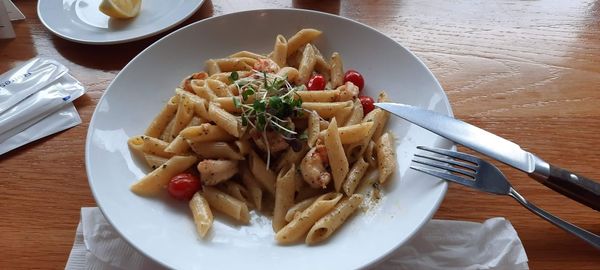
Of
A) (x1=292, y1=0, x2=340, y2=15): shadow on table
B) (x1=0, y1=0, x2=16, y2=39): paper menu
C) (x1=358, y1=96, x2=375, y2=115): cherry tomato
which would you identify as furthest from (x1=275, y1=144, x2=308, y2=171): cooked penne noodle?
(x1=0, y1=0, x2=16, y2=39): paper menu

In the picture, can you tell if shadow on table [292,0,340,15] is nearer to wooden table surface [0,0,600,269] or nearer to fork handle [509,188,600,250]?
wooden table surface [0,0,600,269]

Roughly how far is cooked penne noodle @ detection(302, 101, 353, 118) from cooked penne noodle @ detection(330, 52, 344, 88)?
0.47 ft

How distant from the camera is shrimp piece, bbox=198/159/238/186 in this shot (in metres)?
1.38

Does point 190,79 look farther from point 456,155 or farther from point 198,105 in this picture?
point 456,155

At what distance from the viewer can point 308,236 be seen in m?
1.27

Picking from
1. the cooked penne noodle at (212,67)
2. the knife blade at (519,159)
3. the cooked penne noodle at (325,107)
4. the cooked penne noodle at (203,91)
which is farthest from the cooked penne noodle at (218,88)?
the knife blade at (519,159)

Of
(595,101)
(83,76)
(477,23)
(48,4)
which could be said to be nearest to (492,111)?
(595,101)

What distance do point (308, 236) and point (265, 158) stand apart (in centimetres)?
27

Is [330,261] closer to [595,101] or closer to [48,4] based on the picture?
[595,101]

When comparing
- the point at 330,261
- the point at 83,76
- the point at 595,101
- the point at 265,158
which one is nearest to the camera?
the point at 330,261

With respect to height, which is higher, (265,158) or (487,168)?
(487,168)

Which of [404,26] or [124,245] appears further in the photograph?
[404,26]

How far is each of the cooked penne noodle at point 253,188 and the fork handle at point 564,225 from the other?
1.99 feet

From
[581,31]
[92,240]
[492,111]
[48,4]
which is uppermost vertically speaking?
[581,31]
